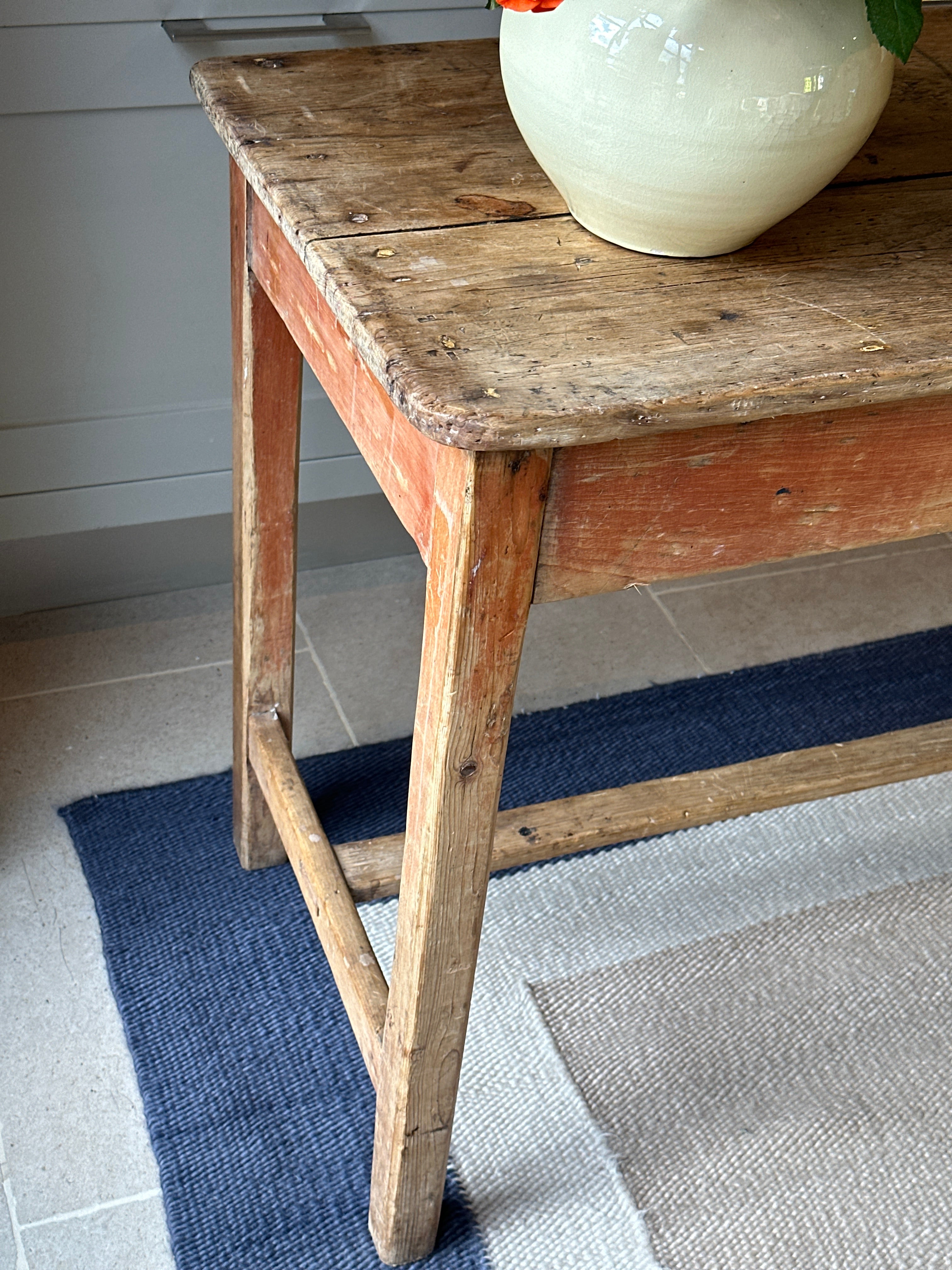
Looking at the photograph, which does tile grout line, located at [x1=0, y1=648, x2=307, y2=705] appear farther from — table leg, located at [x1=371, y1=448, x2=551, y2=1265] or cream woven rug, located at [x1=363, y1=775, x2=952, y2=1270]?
table leg, located at [x1=371, y1=448, x2=551, y2=1265]

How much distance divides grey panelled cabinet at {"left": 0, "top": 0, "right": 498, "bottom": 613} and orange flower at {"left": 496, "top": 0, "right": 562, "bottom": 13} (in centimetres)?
68

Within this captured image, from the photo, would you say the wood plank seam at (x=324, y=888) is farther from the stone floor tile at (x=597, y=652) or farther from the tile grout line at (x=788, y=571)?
the tile grout line at (x=788, y=571)

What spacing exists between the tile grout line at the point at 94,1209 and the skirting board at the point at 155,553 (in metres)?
0.75

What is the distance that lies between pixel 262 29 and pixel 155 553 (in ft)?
2.08

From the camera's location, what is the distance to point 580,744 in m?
1.44

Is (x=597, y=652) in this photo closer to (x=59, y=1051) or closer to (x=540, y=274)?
(x=59, y=1051)

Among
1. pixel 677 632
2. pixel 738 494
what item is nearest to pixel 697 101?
pixel 738 494

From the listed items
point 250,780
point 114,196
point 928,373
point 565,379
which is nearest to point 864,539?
point 928,373

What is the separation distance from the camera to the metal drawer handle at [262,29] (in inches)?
46.1

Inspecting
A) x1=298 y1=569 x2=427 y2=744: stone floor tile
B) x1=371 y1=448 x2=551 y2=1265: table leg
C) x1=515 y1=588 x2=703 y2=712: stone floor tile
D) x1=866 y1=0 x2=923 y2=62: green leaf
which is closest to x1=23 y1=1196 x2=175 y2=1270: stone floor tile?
x1=371 y1=448 x2=551 y2=1265: table leg

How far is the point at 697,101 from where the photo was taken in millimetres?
648

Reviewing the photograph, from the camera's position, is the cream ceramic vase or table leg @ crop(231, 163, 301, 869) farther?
table leg @ crop(231, 163, 301, 869)

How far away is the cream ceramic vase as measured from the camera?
640 mm

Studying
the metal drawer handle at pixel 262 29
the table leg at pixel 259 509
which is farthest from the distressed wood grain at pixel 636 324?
the metal drawer handle at pixel 262 29
